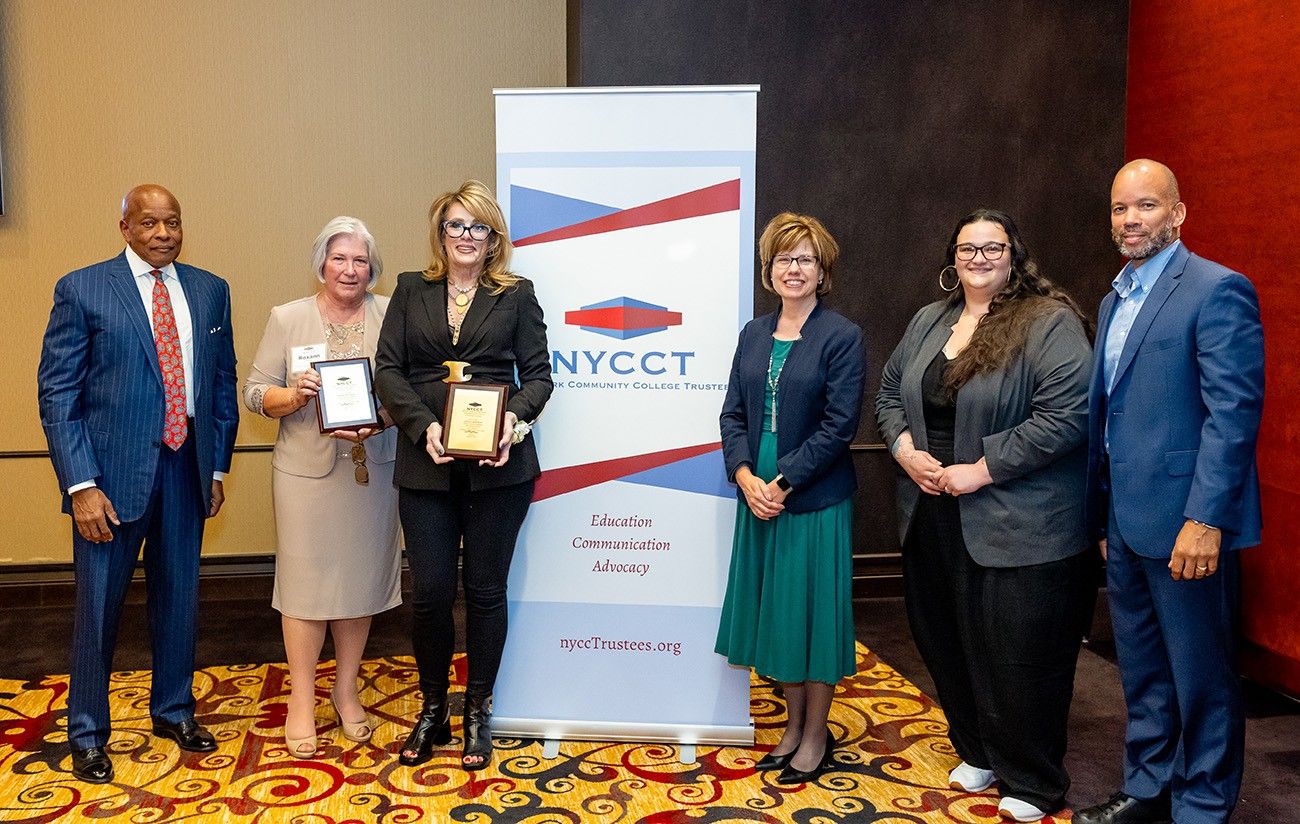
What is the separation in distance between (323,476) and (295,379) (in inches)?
11.9

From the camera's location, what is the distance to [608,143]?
10.9 ft

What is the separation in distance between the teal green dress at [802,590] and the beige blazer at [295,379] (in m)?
1.20

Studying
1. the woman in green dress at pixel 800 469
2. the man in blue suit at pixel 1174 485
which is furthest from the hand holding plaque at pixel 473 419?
the man in blue suit at pixel 1174 485

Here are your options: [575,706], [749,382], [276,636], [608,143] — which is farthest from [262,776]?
[608,143]

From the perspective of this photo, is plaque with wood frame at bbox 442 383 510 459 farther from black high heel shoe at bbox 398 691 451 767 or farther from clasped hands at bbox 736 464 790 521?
black high heel shoe at bbox 398 691 451 767

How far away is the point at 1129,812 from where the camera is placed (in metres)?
2.81

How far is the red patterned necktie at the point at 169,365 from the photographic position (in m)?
3.19

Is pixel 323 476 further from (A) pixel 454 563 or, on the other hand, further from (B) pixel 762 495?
(B) pixel 762 495

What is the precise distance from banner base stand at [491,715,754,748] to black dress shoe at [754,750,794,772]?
0.18m

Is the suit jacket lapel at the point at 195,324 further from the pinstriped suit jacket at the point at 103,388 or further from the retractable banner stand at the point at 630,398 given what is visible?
the retractable banner stand at the point at 630,398

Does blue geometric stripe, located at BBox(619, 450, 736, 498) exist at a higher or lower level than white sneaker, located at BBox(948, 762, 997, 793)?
higher

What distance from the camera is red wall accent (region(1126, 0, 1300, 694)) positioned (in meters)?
3.90

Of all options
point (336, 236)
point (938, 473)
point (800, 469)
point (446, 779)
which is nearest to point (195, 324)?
point (336, 236)

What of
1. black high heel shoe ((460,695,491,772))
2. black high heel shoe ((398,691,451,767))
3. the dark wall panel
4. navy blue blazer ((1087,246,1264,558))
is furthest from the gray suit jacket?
the dark wall panel
